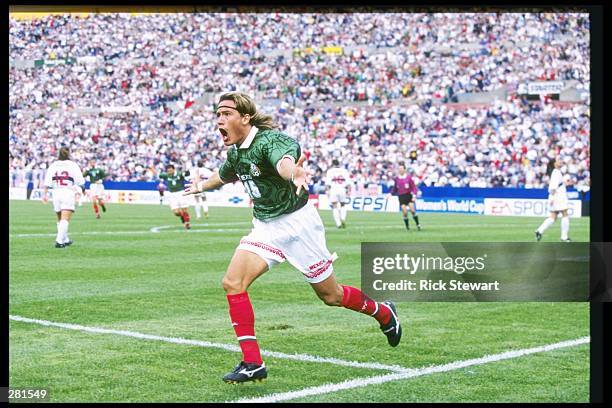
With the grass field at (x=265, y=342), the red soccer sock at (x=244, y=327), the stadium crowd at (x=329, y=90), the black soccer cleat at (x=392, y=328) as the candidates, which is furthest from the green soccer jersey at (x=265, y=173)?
the stadium crowd at (x=329, y=90)

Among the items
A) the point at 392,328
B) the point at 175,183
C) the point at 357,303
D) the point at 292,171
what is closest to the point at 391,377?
the point at 392,328

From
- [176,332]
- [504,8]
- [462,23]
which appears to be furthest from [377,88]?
[504,8]

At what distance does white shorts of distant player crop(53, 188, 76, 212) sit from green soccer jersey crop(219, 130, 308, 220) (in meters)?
10.5

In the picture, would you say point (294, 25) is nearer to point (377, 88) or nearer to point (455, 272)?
point (377, 88)

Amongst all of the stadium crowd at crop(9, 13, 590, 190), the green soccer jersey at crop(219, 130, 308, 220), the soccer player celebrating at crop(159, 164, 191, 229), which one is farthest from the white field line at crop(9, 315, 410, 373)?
the stadium crowd at crop(9, 13, 590, 190)

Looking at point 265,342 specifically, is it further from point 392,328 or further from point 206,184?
point 206,184

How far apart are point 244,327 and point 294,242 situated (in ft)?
1.94

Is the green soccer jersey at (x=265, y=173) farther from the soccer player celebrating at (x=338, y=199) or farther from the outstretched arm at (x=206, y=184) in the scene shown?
the soccer player celebrating at (x=338, y=199)

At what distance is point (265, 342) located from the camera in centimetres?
652

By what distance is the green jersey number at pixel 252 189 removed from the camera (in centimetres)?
457

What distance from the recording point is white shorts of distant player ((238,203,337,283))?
4.75m

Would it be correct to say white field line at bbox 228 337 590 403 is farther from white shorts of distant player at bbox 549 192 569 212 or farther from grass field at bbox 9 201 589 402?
white shorts of distant player at bbox 549 192 569 212

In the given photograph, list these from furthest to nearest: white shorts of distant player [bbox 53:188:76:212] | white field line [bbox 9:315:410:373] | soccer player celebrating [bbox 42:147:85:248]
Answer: white shorts of distant player [bbox 53:188:76:212] < soccer player celebrating [bbox 42:147:85:248] < white field line [bbox 9:315:410:373]

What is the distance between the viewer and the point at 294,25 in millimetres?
37469
